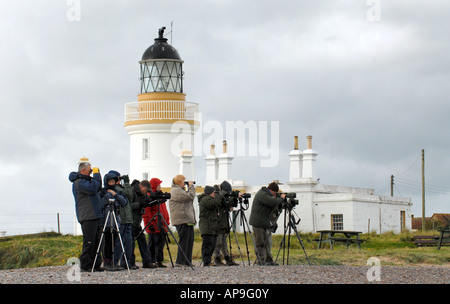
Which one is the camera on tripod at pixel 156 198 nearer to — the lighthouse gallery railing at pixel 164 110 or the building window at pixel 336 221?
the lighthouse gallery railing at pixel 164 110

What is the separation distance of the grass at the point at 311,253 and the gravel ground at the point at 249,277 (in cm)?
310

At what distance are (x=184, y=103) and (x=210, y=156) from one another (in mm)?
3583

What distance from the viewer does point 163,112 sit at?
33.3m

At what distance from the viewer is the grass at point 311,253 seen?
726 inches

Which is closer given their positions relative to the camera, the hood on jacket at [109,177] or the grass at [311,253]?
the hood on jacket at [109,177]

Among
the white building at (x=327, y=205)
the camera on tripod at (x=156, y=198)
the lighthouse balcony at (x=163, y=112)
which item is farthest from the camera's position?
the lighthouse balcony at (x=163, y=112)

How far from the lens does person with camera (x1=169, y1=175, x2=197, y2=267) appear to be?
15.3 metres

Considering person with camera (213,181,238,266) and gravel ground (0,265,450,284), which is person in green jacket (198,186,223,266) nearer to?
person with camera (213,181,238,266)

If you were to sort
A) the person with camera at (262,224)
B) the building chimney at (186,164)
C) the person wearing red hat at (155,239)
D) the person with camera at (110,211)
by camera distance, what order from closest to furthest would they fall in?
1. the person with camera at (110,211)
2. the person wearing red hat at (155,239)
3. the person with camera at (262,224)
4. the building chimney at (186,164)

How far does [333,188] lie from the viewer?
3484 cm

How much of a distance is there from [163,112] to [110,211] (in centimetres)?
1968

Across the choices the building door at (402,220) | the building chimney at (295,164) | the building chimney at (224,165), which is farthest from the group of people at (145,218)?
the building door at (402,220)

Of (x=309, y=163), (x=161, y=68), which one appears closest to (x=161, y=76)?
(x=161, y=68)
